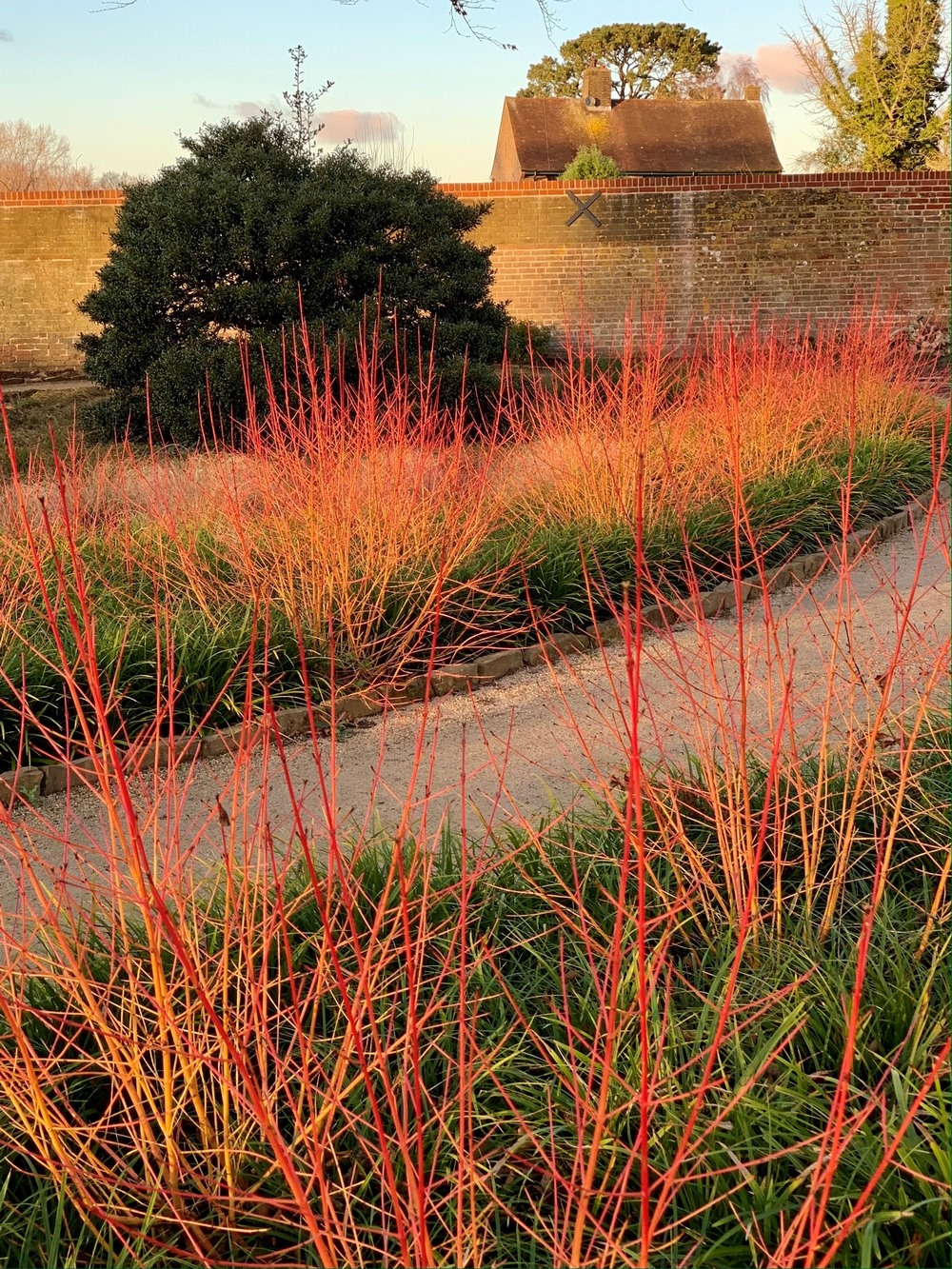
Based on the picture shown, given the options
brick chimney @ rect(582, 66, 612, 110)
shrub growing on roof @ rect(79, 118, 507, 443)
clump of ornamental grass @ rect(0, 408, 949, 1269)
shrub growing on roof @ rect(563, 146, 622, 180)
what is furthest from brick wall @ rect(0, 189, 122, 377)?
clump of ornamental grass @ rect(0, 408, 949, 1269)

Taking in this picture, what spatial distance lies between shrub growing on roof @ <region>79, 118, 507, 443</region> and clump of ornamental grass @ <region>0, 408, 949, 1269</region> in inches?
298

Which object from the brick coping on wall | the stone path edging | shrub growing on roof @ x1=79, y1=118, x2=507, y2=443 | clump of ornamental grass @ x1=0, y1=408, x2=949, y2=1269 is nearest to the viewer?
clump of ornamental grass @ x1=0, y1=408, x2=949, y2=1269

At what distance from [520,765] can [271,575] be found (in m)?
1.84

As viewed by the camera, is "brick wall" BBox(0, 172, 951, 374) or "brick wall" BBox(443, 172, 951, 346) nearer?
"brick wall" BBox(0, 172, 951, 374)

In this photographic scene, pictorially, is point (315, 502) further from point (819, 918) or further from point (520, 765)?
point (819, 918)

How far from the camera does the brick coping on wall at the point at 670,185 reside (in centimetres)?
1773

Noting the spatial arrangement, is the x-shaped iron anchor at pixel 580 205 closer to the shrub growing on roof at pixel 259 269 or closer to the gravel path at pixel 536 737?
the shrub growing on roof at pixel 259 269

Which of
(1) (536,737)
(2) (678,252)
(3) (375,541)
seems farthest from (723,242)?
(1) (536,737)

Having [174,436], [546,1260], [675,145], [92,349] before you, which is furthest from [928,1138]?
[675,145]

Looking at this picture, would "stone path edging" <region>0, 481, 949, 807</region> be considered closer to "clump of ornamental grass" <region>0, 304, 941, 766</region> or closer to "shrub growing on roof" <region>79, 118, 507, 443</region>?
"clump of ornamental grass" <region>0, 304, 941, 766</region>

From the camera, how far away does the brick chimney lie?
99.5 feet

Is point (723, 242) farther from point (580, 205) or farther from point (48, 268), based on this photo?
point (48, 268)

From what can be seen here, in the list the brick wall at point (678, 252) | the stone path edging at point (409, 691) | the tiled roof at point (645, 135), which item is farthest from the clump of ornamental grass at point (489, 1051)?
the tiled roof at point (645, 135)

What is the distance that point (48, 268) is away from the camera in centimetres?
1795
